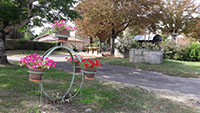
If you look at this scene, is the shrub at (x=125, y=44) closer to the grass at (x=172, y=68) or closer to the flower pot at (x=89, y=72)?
the grass at (x=172, y=68)

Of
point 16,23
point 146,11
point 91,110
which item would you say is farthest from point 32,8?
point 146,11

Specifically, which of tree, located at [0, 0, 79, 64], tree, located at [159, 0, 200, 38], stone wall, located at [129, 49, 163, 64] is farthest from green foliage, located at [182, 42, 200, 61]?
tree, located at [0, 0, 79, 64]

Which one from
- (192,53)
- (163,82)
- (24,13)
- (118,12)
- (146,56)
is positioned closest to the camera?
(163,82)

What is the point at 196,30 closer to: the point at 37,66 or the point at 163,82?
the point at 163,82

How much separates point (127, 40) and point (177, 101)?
13.8 metres

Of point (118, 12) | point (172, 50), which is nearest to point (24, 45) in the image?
point (118, 12)

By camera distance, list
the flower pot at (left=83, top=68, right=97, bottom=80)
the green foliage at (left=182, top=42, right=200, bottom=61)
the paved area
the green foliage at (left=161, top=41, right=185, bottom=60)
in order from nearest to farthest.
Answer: the flower pot at (left=83, top=68, right=97, bottom=80)
the paved area
the green foliage at (left=161, top=41, right=185, bottom=60)
the green foliage at (left=182, top=42, right=200, bottom=61)

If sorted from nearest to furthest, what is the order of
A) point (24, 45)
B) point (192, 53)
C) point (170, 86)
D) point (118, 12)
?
point (170, 86), point (118, 12), point (192, 53), point (24, 45)

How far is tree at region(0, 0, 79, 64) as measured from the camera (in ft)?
25.2

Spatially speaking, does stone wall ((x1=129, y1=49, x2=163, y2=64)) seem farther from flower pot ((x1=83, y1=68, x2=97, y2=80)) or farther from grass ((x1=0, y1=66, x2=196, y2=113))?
flower pot ((x1=83, y1=68, x2=97, y2=80))

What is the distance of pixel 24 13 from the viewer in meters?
9.10

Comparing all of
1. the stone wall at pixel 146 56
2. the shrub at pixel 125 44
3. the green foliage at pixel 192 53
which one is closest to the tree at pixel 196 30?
the green foliage at pixel 192 53

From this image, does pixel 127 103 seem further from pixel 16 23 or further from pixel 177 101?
pixel 16 23

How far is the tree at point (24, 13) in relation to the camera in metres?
7.67
